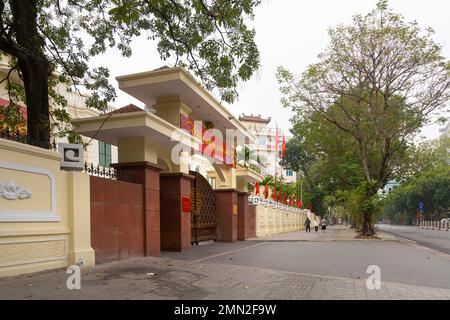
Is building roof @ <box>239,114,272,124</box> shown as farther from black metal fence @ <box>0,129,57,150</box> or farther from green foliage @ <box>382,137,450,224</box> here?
black metal fence @ <box>0,129,57,150</box>

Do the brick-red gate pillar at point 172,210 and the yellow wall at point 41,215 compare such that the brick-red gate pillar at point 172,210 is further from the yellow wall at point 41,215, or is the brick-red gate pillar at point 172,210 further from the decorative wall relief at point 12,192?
the decorative wall relief at point 12,192

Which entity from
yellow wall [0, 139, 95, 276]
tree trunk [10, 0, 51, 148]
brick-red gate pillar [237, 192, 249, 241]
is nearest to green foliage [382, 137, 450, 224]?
brick-red gate pillar [237, 192, 249, 241]

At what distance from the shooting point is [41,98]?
800cm

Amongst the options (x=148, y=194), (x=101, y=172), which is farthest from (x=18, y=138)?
(x=148, y=194)

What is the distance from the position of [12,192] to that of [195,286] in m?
3.19

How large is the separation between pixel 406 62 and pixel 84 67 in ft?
46.8

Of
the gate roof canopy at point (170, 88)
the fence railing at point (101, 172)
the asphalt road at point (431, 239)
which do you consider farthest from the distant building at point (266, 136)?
the fence railing at point (101, 172)

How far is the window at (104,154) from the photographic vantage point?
22297mm

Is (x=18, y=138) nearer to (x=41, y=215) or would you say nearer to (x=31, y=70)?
(x=41, y=215)

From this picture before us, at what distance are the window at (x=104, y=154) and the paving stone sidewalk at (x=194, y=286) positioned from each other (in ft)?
49.6

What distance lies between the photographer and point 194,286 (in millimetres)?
6426

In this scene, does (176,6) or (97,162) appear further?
(97,162)

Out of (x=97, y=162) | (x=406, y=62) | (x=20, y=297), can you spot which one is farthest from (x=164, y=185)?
(x=406, y=62)
